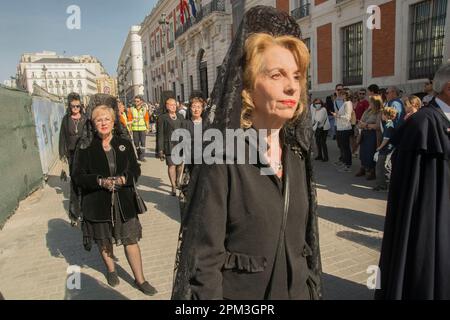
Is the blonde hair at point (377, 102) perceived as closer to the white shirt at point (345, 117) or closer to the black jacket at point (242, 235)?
the white shirt at point (345, 117)

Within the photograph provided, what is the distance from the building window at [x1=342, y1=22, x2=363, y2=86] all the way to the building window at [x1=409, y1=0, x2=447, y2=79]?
2.65 meters

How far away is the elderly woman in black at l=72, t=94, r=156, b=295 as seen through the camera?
3377mm

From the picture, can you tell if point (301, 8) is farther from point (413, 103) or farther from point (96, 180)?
point (96, 180)

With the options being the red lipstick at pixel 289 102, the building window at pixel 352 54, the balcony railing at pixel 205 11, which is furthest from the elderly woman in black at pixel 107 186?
the balcony railing at pixel 205 11

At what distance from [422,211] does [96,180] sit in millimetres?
2761

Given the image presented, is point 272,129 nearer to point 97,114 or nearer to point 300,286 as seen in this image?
point 300,286

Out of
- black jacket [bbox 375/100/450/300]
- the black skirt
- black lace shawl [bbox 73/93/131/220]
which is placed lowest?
the black skirt

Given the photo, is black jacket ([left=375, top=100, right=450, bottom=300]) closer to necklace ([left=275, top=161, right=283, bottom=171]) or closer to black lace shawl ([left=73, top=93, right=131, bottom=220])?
necklace ([left=275, top=161, right=283, bottom=171])

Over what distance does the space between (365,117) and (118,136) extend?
5.92 m

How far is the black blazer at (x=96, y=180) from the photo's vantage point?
3.37 metres

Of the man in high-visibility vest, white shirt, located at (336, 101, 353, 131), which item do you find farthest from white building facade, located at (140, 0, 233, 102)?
white shirt, located at (336, 101, 353, 131)

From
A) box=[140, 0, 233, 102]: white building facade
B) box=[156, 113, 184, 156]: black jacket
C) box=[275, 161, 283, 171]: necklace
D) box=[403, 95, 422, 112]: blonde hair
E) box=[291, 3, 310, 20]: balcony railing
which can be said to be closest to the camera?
box=[275, 161, 283, 171]: necklace

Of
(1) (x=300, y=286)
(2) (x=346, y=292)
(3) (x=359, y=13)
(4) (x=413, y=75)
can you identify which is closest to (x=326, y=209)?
(2) (x=346, y=292)

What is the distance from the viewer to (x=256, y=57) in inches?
55.3
